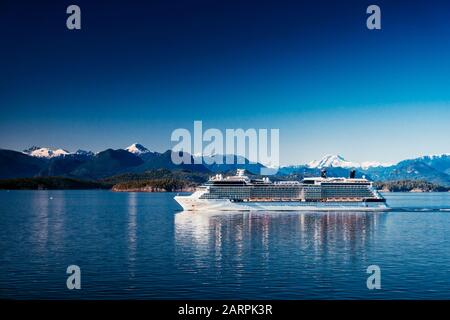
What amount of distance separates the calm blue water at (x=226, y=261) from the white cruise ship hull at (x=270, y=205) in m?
21.0

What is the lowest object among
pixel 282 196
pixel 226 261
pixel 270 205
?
pixel 226 261

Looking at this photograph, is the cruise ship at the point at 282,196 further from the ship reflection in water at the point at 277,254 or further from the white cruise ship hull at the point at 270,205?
the ship reflection in water at the point at 277,254

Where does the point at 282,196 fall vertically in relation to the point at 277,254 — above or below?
A: above

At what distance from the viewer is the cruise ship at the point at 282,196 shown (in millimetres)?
67562

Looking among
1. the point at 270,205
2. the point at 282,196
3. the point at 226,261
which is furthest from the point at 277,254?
the point at 282,196

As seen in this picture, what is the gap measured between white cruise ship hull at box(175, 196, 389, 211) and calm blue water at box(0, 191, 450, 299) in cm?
2095

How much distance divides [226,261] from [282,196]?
145 feet

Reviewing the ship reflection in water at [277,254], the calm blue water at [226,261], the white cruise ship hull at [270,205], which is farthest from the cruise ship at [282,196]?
the calm blue water at [226,261]

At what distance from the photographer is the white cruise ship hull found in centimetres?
6700

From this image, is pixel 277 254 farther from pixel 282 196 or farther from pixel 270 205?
pixel 282 196

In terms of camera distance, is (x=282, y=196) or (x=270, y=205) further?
(x=282, y=196)

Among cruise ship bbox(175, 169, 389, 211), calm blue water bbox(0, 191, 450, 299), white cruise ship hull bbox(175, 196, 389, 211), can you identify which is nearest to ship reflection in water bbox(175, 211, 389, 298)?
calm blue water bbox(0, 191, 450, 299)

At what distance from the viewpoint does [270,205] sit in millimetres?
68375

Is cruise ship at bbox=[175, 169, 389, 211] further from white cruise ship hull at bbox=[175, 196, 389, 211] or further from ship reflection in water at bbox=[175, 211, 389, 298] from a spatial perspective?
ship reflection in water at bbox=[175, 211, 389, 298]
